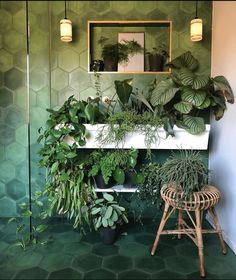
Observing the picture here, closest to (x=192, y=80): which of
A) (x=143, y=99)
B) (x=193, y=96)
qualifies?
(x=193, y=96)

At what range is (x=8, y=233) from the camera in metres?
2.10

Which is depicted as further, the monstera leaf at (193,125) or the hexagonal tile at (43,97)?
the hexagonal tile at (43,97)

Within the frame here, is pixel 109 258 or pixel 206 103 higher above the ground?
pixel 206 103

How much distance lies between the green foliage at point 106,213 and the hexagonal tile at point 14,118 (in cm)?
94

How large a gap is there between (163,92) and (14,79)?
3.96 ft

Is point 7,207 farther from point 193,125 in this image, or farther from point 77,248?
point 193,125

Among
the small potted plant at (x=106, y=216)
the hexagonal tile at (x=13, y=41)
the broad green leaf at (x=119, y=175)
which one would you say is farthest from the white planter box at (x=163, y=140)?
the hexagonal tile at (x=13, y=41)

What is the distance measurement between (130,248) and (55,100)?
1279mm

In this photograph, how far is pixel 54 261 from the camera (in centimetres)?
172

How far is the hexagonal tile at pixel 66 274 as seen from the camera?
1.56 metres

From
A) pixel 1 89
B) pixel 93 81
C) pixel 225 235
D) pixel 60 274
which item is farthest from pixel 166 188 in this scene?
pixel 1 89

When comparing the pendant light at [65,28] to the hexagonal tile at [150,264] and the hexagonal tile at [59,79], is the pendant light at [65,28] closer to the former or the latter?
the hexagonal tile at [59,79]

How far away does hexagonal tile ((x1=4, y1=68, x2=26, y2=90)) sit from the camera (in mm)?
2316

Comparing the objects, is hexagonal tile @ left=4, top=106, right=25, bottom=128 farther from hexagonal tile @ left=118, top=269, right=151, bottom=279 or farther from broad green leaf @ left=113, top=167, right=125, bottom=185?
hexagonal tile @ left=118, top=269, right=151, bottom=279
